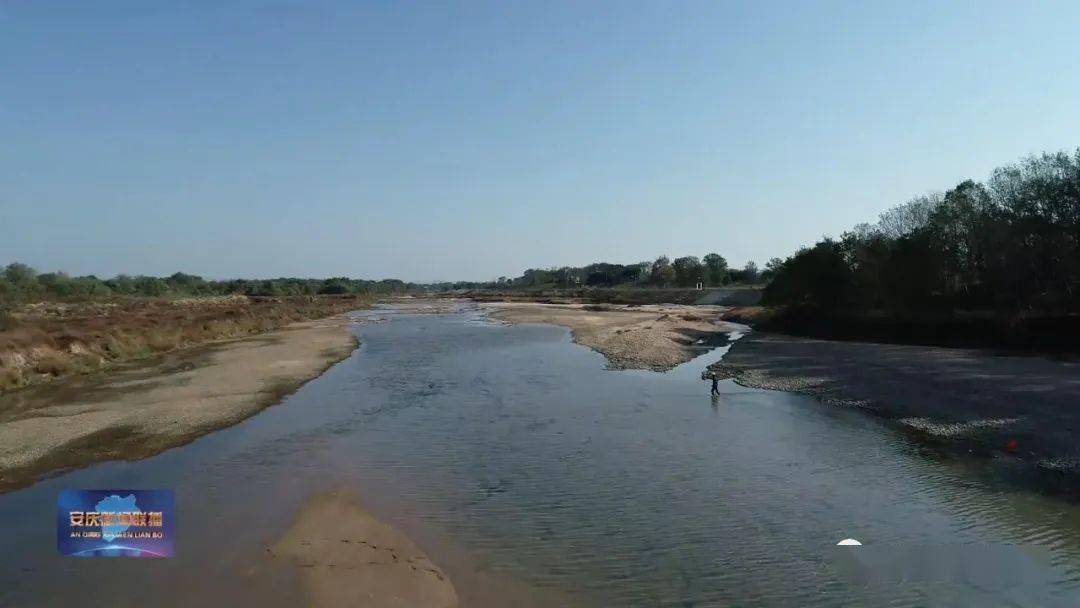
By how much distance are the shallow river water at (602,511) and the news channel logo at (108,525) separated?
68 centimetres

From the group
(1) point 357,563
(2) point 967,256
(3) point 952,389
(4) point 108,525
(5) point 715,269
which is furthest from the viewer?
(5) point 715,269

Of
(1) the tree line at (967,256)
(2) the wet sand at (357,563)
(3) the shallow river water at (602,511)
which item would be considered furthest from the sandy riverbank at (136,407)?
(1) the tree line at (967,256)

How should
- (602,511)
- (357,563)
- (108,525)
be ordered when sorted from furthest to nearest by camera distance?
1. (602,511)
2. (357,563)
3. (108,525)

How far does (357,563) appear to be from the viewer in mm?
8203

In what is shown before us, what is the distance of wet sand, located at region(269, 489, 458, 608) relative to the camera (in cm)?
728

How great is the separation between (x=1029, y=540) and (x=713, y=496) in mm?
4759

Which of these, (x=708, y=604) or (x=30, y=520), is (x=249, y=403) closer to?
(x=30, y=520)

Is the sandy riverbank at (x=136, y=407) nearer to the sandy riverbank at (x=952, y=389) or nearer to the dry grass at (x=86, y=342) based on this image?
the dry grass at (x=86, y=342)

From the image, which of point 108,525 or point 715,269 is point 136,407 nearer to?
point 108,525

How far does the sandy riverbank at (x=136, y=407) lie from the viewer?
45.6 feet

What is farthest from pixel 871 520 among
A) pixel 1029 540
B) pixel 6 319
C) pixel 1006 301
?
pixel 6 319

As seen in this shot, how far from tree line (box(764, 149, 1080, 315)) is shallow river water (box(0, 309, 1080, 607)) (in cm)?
2277

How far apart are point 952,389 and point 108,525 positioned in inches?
907

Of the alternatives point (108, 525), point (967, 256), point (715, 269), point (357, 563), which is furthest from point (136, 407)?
point (715, 269)
